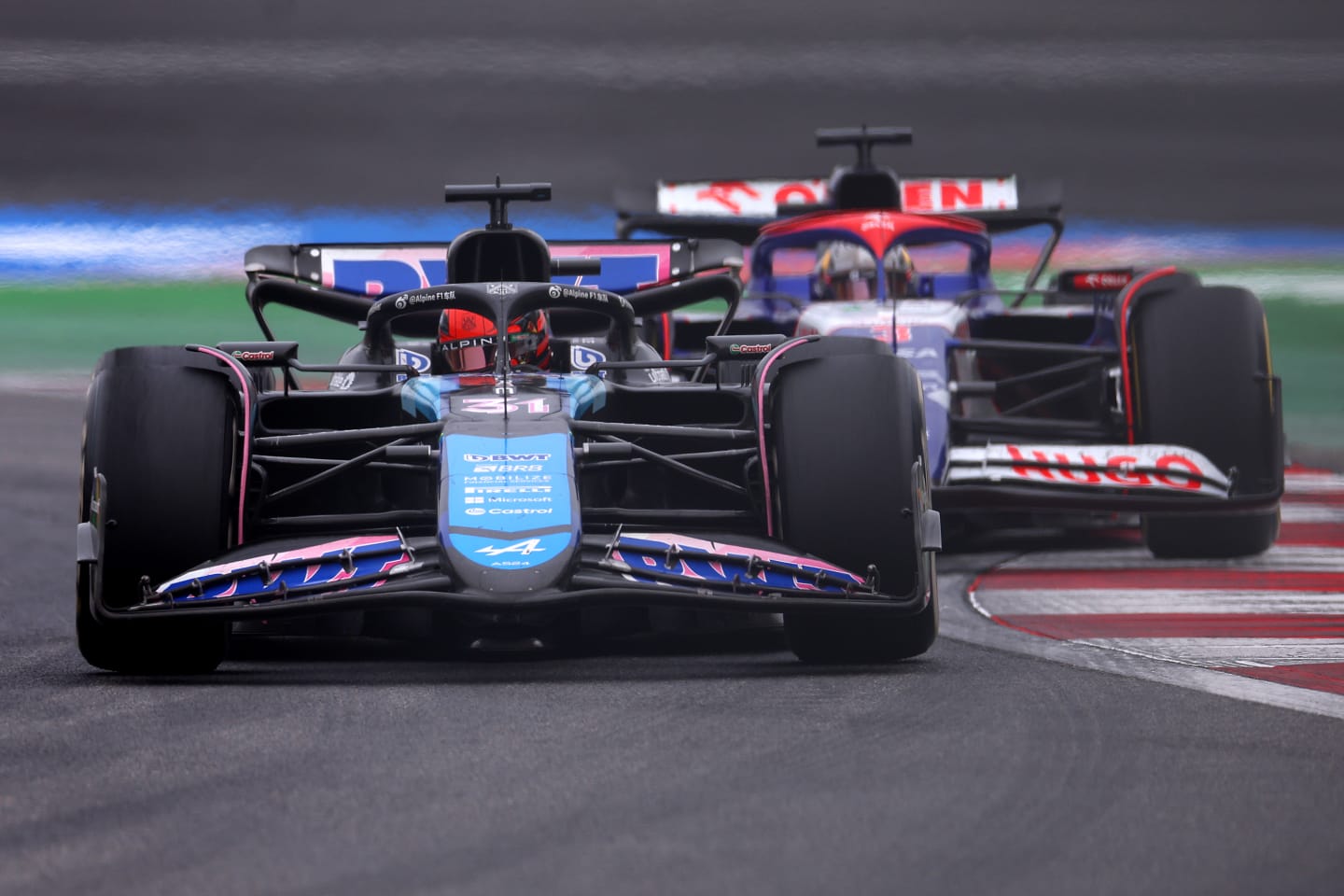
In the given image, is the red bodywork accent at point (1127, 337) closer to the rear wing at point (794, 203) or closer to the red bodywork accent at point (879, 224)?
the red bodywork accent at point (879, 224)

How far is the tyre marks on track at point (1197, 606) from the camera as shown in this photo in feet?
20.1

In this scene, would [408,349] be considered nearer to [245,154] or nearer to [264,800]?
[264,800]

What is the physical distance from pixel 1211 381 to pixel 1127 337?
0.51 metres

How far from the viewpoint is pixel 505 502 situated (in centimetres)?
563

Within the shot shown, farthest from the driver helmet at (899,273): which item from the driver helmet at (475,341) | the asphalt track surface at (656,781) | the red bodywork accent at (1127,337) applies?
the asphalt track surface at (656,781)

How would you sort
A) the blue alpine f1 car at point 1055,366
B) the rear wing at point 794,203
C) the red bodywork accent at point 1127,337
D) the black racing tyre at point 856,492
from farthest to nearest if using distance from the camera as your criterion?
the rear wing at point 794,203, the red bodywork accent at point 1127,337, the blue alpine f1 car at point 1055,366, the black racing tyre at point 856,492

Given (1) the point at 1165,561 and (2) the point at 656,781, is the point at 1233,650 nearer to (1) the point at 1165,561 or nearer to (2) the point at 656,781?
(2) the point at 656,781

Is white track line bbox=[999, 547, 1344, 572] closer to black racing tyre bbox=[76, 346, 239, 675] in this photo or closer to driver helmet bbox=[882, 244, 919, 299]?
driver helmet bbox=[882, 244, 919, 299]

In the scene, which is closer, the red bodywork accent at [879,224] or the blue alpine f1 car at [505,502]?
the blue alpine f1 car at [505,502]

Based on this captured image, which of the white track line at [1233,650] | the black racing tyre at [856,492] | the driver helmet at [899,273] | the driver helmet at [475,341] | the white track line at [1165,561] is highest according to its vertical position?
the driver helmet at [899,273]

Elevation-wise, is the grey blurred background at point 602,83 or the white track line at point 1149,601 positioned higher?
the grey blurred background at point 602,83

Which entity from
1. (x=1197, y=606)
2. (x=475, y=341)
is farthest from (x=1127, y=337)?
(x=475, y=341)

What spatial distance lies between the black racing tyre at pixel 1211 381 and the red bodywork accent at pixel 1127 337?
4 cm

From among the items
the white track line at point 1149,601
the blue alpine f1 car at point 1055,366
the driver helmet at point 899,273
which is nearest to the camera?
the white track line at point 1149,601
